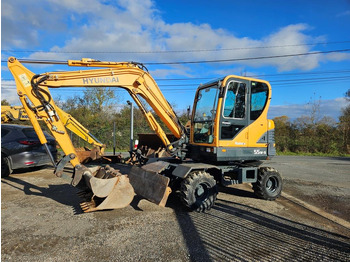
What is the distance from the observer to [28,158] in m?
7.54

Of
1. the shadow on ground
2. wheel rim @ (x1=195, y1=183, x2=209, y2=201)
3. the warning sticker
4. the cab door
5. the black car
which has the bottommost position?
the shadow on ground

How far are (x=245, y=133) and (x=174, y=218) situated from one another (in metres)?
2.63

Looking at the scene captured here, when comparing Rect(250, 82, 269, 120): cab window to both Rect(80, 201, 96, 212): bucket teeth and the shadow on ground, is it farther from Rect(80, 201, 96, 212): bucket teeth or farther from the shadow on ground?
Rect(80, 201, 96, 212): bucket teeth

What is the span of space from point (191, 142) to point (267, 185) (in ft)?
7.23

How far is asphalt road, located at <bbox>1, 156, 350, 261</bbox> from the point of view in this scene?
10.5 feet

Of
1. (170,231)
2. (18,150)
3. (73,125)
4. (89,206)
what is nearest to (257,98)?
(170,231)

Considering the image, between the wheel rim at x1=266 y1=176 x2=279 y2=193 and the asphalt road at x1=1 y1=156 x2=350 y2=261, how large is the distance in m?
0.31

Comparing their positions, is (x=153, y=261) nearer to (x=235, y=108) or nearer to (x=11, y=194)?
(x=235, y=108)

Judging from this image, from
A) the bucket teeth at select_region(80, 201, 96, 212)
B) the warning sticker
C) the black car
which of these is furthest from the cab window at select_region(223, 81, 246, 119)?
the black car

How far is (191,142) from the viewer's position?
6.38 meters

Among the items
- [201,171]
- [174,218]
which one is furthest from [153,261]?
[201,171]

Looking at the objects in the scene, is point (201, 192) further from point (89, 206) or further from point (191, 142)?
point (89, 206)

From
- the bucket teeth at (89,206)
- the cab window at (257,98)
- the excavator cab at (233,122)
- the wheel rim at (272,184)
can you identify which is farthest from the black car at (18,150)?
the wheel rim at (272,184)

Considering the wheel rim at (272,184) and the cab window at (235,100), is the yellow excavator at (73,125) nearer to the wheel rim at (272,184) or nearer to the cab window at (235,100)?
the cab window at (235,100)
